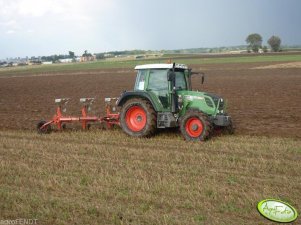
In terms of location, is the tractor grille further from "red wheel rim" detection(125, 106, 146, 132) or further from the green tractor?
"red wheel rim" detection(125, 106, 146, 132)

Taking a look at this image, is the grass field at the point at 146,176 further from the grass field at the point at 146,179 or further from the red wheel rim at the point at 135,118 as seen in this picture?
the red wheel rim at the point at 135,118

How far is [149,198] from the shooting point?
243 inches

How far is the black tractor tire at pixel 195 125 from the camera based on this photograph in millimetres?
9859

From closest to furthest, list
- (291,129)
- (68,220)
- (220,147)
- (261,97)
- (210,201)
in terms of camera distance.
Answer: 1. (68,220)
2. (210,201)
3. (220,147)
4. (291,129)
5. (261,97)

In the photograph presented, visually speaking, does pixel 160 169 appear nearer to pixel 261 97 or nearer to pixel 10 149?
pixel 10 149

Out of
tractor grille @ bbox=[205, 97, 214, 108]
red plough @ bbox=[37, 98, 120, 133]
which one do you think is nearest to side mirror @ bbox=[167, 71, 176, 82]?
tractor grille @ bbox=[205, 97, 214, 108]

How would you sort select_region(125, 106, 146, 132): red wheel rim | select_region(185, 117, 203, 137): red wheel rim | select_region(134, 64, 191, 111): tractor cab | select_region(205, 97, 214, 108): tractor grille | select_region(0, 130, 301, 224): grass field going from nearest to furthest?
select_region(0, 130, 301, 224): grass field, select_region(185, 117, 203, 137): red wheel rim, select_region(205, 97, 214, 108): tractor grille, select_region(134, 64, 191, 111): tractor cab, select_region(125, 106, 146, 132): red wheel rim

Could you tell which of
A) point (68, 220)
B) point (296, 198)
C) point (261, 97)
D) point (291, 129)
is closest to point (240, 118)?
point (291, 129)

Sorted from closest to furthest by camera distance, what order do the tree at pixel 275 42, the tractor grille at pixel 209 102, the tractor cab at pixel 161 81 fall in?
1. the tractor grille at pixel 209 102
2. the tractor cab at pixel 161 81
3. the tree at pixel 275 42

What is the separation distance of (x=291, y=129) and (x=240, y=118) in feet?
7.23

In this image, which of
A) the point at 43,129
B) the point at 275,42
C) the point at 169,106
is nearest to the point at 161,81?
the point at 169,106

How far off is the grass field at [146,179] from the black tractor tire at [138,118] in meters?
0.39

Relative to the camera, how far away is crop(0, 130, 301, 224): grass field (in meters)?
5.67

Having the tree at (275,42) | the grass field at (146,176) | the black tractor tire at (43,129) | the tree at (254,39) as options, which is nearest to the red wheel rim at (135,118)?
the grass field at (146,176)
